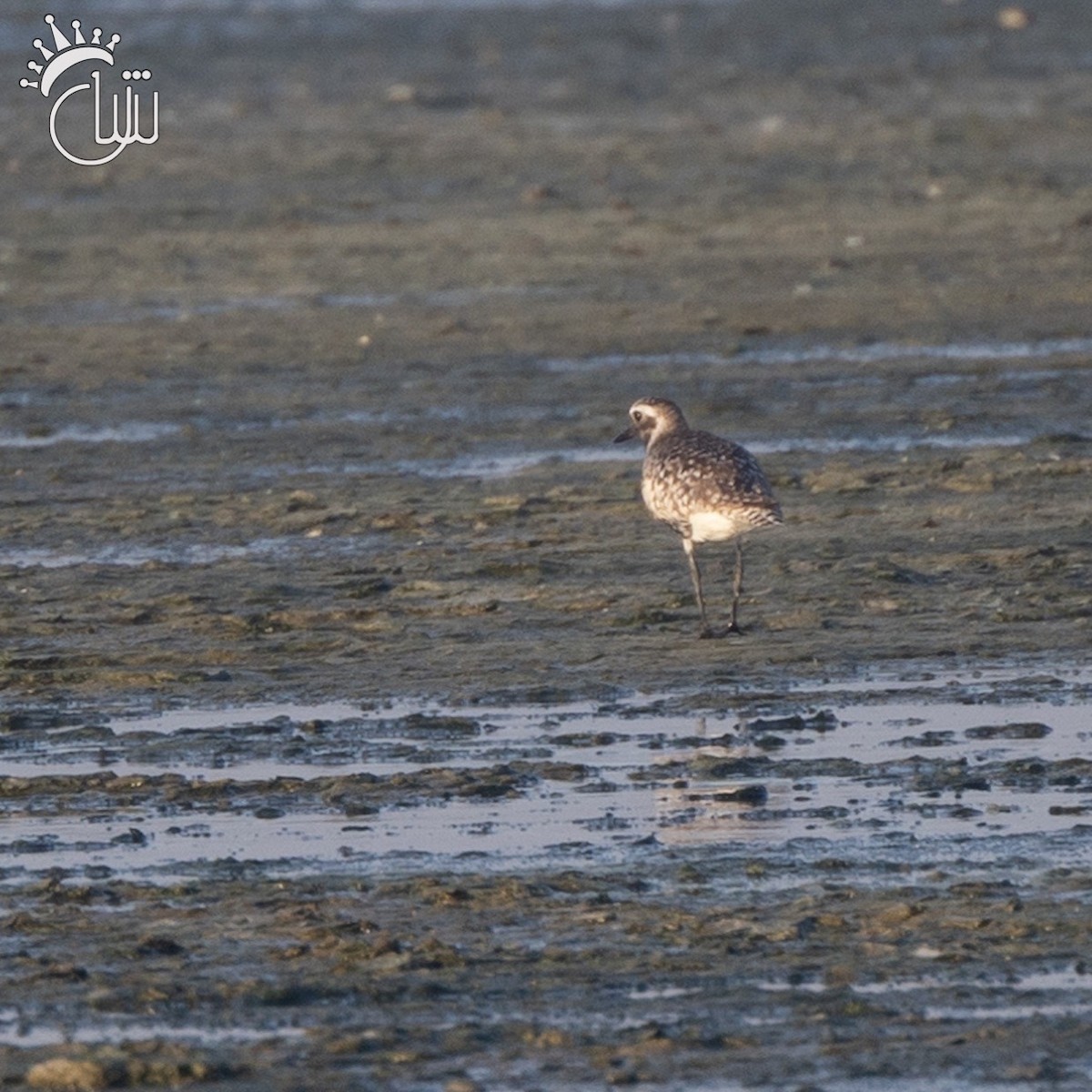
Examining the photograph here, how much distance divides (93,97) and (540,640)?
2341cm

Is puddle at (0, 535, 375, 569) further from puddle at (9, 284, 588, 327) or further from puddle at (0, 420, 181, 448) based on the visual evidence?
puddle at (9, 284, 588, 327)

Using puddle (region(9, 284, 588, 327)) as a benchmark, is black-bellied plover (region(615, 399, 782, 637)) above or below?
below

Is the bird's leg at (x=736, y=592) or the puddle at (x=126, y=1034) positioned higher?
the bird's leg at (x=736, y=592)

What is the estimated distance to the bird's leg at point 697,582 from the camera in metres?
10.1

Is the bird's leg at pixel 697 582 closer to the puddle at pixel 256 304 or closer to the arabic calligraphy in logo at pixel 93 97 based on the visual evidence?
the puddle at pixel 256 304

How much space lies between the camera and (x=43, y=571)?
11.4m

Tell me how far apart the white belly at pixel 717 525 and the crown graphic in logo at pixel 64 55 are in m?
23.2

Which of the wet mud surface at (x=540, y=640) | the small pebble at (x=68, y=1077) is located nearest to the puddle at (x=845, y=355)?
the wet mud surface at (x=540, y=640)

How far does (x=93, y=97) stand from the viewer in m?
32.2

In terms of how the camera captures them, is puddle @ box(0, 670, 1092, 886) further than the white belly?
No

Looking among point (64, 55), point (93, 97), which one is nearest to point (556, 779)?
point (93, 97)

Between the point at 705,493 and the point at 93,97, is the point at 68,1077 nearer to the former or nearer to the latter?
the point at 705,493

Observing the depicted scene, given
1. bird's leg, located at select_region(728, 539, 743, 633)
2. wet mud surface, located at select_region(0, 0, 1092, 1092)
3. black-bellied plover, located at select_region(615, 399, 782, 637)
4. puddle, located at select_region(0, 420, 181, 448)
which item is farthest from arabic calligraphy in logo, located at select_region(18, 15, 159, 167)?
bird's leg, located at select_region(728, 539, 743, 633)

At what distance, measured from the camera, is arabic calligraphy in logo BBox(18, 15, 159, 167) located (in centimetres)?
2839
